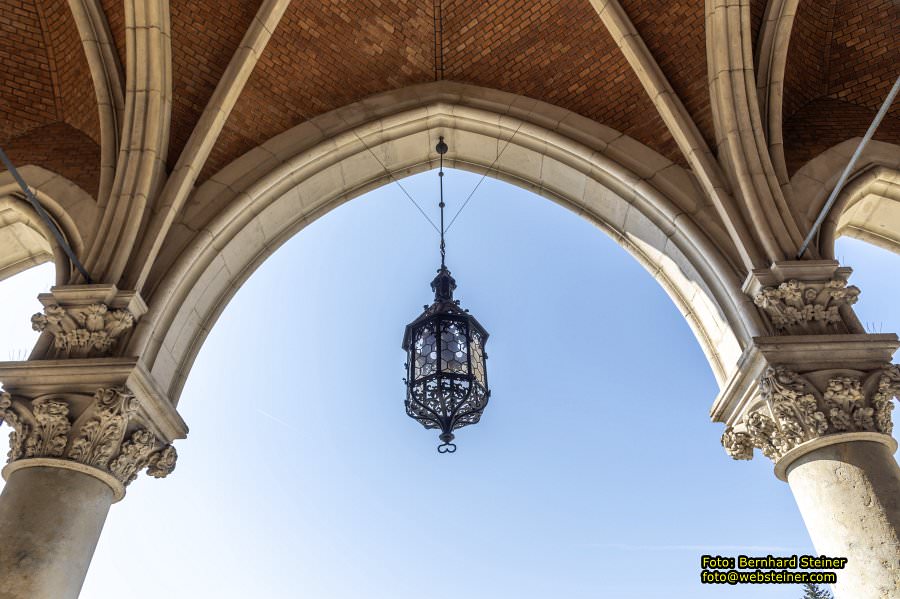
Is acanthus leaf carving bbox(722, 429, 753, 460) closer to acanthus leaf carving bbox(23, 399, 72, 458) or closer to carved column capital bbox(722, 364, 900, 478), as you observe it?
carved column capital bbox(722, 364, 900, 478)

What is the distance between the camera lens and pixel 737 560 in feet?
14.0

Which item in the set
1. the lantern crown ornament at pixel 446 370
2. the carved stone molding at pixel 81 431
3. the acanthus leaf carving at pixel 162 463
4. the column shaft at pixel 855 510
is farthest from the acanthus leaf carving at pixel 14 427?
the column shaft at pixel 855 510

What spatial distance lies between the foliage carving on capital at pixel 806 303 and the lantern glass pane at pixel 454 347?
2.17 metres

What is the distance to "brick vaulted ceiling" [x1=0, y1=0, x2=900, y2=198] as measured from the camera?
6.28 metres

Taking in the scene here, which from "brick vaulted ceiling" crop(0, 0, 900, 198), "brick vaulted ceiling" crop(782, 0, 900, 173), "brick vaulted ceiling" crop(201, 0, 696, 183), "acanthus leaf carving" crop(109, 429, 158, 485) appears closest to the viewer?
"acanthus leaf carving" crop(109, 429, 158, 485)

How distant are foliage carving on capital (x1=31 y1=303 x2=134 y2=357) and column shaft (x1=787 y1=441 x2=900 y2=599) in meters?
4.69

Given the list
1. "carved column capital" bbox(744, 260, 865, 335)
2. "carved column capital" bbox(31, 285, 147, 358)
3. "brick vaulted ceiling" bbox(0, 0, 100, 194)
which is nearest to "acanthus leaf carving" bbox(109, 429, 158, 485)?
"carved column capital" bbox(31, 285, 147, 358)

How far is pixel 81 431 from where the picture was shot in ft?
14.8

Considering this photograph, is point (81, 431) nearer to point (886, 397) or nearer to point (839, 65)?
point (886, 397)

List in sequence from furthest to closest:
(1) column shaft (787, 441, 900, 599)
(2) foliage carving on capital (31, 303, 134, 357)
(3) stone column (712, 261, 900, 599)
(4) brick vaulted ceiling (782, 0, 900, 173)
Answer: (4) brick vaulted ceiling (782, 0, 900, 173) → (2) foliage carving on capital (31, 303, 134, 357) → (3) stone column (712, 261, 900, 599) → (1) column shaft (787, 441, 900, 599)

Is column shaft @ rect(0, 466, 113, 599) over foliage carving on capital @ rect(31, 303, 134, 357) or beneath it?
beneath

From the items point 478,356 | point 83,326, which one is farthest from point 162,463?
point 478,356

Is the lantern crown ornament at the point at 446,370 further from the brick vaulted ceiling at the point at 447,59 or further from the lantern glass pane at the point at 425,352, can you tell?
the brick vaulted ceiling at the point at 447,59

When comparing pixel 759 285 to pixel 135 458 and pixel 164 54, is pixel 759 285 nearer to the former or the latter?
pixel 135 458
